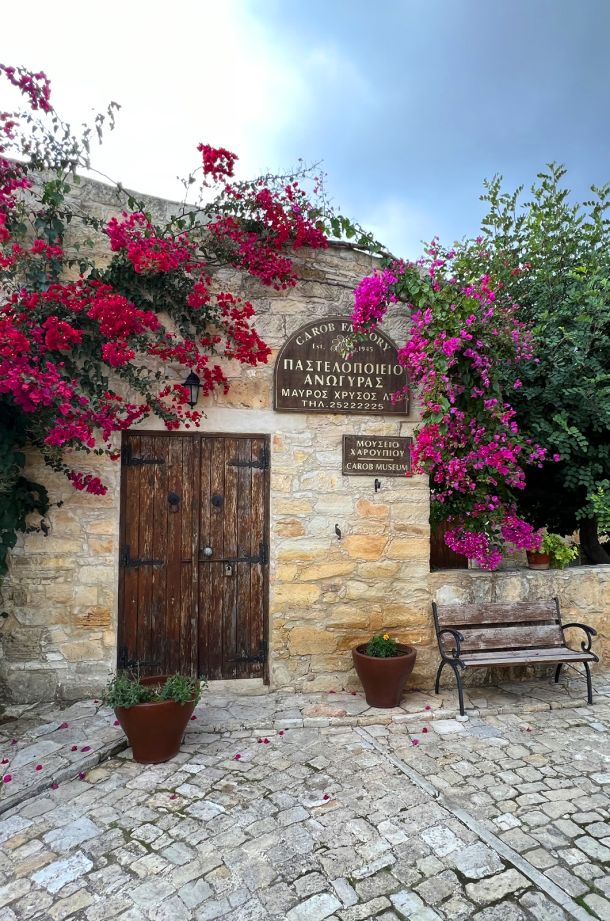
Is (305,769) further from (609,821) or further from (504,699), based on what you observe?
(504,699)

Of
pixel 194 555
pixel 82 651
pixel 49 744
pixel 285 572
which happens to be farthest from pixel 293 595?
pixel 49 744

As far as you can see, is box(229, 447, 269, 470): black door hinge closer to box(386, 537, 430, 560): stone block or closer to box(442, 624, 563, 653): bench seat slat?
box(386, 537, 430, 560): stone block

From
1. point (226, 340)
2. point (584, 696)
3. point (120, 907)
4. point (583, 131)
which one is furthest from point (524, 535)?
point (583, 131)

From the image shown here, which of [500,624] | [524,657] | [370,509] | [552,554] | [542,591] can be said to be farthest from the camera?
[552,554]

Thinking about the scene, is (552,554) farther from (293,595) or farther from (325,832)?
(325,832)

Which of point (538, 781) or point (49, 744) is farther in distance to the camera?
point (49, 744)

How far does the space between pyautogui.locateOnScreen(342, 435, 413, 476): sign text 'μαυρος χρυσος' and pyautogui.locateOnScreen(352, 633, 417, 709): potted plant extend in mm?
1320

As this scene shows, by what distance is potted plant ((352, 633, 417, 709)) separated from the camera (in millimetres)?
4109

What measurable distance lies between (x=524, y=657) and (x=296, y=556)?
1909 mm

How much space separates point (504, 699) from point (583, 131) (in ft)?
22.1

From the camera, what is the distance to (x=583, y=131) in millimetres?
6906

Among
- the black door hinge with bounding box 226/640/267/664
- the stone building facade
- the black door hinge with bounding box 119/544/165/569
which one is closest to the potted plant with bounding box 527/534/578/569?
the stone building facade

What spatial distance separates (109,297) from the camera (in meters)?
3.63

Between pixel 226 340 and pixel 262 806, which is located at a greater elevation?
pixel 226 340
